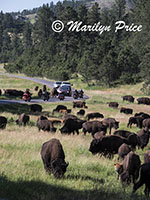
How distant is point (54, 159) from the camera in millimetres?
9961

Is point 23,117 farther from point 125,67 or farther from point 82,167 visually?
point 125,67

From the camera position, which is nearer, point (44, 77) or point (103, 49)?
point (103, 49)

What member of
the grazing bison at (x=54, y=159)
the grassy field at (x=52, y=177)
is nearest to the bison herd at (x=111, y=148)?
the grazing bison at (x=54, y=159)

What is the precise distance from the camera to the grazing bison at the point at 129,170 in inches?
404

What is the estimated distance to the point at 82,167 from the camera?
1205 centimetres

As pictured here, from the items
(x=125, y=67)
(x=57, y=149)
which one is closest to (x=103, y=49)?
(x=125, y=67)

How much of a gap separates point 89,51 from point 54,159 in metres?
73.4

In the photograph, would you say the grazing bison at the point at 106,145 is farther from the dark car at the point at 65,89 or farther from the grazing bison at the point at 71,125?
the dark car at the point at 65,89

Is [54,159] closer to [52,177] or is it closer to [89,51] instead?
[52,177]

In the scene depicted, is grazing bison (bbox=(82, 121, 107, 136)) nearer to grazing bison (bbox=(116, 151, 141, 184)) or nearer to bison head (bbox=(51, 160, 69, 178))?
grazing bison (bbox=(116, 151, 141, 184))

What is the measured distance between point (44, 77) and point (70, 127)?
82.0m

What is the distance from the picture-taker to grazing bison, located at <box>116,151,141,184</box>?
33.7 ft

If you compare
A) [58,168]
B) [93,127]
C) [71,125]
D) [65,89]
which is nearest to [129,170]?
[58,168]

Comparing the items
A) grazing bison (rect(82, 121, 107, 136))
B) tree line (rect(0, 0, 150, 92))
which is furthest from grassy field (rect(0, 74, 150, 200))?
tree line (rect(0, 0, 150, 92))
